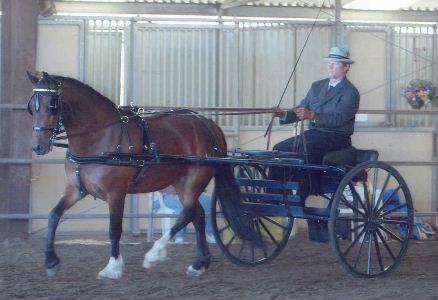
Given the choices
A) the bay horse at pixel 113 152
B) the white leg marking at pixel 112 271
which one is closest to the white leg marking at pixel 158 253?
Result: the bay horse at pixel 113 152

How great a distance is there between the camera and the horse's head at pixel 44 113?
18.6ft

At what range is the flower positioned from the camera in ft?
29.5

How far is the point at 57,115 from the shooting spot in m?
5.74

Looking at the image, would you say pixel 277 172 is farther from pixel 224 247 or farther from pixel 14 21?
pixel 14 21

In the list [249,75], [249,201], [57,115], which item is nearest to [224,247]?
[249,201]

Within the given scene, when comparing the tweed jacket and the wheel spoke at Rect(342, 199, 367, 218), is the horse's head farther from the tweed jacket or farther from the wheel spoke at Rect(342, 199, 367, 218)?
the wheel spoke at Rect(342, 199, 367, 218)

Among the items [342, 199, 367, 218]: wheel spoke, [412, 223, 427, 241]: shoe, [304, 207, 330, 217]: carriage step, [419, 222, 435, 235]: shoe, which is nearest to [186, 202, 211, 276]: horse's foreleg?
[304, 207, 330, 217]: carriage step

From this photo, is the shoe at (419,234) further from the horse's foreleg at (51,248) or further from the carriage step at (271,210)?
the horse's foreleg at (51,248)


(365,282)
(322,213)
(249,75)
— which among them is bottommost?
(365,282)

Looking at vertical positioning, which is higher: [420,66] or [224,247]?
[420,66]

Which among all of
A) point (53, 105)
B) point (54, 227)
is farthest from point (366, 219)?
point (53, 105)

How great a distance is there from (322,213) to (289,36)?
330 cm

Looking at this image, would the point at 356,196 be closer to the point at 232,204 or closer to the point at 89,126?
the point at 232,204

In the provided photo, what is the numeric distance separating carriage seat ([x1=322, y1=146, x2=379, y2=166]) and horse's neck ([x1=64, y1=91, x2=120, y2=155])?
1.60m
